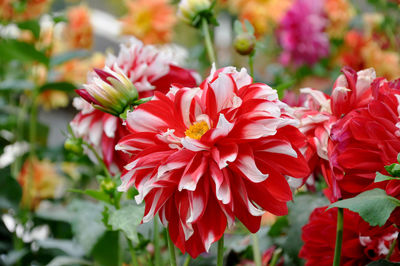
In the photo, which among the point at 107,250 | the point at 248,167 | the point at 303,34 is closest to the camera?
the point at 248,167

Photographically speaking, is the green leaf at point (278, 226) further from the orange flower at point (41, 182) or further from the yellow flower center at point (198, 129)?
the orange flower at point (41, 182)

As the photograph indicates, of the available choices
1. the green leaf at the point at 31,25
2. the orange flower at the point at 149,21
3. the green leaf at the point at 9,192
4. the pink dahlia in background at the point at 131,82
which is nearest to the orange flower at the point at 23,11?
the green leaf at the point at 31,25

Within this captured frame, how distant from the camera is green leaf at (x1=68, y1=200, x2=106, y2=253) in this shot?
0.48 m

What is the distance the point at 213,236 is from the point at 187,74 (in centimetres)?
17

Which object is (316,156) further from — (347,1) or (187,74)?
(347,1)

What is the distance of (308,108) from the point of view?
38 cm

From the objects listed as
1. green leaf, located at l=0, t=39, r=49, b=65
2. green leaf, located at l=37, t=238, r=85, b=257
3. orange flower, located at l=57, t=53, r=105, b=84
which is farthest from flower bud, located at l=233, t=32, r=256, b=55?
orange flower, located at l=57, t=53, r=105, b=84

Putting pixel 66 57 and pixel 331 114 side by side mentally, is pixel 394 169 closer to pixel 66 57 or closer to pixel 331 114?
pixel 331 114

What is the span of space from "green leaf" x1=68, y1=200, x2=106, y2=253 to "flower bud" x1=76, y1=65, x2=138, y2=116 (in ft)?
0.51

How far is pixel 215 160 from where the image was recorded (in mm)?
289

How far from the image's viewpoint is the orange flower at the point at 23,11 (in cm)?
89

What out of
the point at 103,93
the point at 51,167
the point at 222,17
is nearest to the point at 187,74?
the point at 103,93

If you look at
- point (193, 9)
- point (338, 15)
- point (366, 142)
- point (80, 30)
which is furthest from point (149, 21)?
point (366, 142)

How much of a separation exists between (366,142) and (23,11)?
0.72m
